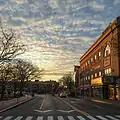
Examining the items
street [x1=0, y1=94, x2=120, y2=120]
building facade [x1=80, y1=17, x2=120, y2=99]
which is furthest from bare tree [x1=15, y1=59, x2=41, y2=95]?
street [x1=0, y1=94, x2=120, y2=120]

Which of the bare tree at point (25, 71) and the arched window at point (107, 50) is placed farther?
the bare tree at point (25, 71)

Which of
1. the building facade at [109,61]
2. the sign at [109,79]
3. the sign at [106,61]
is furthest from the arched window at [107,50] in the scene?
the sign at [109,79]

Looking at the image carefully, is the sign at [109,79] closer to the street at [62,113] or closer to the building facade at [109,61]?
the building facade at [109,61]

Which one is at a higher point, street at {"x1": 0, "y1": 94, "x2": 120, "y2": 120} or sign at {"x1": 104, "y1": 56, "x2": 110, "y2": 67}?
sign at {"x1": 104, "y1": 56, "x2": 110, "y2": 67}

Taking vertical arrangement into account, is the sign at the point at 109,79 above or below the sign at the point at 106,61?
below

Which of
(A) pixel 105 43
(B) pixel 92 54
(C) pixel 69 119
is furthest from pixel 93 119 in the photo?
(B) pixel 92 54

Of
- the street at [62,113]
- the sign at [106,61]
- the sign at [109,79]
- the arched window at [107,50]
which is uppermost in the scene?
the arched window at [107,50]

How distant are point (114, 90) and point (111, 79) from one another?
112 inches

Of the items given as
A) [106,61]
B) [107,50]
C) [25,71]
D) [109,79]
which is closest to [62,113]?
[109,79]

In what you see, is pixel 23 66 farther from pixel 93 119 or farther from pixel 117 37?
pixel 93 119

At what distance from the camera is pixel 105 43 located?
56.3 metres

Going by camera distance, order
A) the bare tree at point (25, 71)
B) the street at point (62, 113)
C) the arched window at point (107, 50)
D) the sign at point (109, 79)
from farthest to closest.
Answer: the bare tree at point (25, 71) < the arched window at point (107, 50) < the sign at point (109, 79) < the street at point (62, 113)

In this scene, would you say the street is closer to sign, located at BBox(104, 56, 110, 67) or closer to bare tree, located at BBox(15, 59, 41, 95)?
sign, located at BBox(104, 56, 110, 67)

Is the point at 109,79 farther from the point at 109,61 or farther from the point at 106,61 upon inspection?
the point at 106,61
